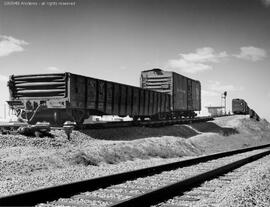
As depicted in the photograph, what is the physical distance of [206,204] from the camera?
504 cm

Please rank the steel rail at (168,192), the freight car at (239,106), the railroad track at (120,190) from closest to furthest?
the steel rail at (168,192) → the railroad track at (120,190) → the freight car at (239,106)

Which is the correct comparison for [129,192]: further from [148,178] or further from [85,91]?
[85,91]

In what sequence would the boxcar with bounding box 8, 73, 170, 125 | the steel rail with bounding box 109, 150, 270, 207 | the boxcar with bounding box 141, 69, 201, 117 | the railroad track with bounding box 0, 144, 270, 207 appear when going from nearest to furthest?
the steel rail with bounding box 109, 150, 270, 207 < the railroad track with bounding box 0, 144, 270, 207 < the boxcar with bounding box 8, 73, 170, 125 < the boxcar with bounding box 141, 69, 201, 117

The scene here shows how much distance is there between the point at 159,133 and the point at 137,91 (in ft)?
11.7

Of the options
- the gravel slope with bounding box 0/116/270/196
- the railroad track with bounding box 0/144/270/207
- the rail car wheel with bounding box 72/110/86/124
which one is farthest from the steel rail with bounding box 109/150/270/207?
the rail car wheel with bounding box 72/110/86/124

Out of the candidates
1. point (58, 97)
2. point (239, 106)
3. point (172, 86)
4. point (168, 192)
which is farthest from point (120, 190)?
point (239, 106)

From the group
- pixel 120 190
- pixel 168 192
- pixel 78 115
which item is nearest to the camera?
pixel 168 192

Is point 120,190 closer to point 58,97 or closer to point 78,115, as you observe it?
point 58,97

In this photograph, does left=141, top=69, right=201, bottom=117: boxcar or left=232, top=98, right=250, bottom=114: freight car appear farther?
left=232, top=98, right=250, bottom=114: freight car

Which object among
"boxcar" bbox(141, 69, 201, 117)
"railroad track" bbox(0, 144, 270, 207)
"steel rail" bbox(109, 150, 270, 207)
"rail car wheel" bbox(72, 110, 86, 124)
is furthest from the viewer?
"boxcar" bbox(141, 69, 201, 117)

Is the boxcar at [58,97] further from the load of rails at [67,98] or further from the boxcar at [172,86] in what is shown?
the boxcar at [172,86]

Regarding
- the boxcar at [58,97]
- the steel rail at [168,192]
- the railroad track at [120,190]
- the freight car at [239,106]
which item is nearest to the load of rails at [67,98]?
the boxcar at [58,97]

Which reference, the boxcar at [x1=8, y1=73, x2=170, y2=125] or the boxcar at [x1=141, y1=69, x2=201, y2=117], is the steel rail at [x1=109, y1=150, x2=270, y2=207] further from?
the boxcar at [x1=141, y1=69, x2=201, y2=117]

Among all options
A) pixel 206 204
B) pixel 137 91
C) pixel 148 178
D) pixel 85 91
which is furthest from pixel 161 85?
pixel 206 204
